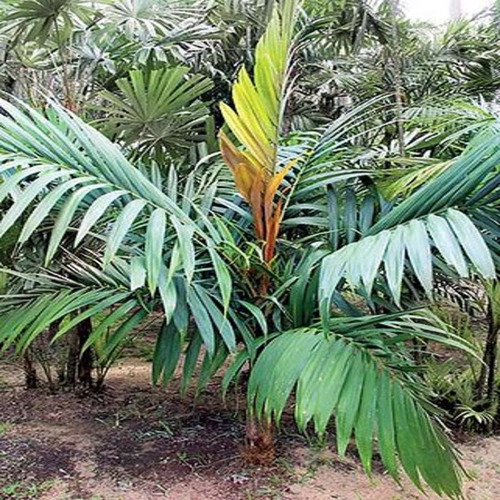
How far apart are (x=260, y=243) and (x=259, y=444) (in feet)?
2.14

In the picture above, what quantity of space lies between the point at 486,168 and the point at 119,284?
988 mm

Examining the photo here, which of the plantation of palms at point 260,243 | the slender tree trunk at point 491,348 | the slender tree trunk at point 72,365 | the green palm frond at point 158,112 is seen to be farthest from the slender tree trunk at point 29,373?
the slender tree trunk at point 491,348

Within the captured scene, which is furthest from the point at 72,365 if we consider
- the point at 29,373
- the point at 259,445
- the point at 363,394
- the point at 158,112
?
the point at 363,394

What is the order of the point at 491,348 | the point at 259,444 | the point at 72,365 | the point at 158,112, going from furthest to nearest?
the point at 72,365
the point at 158,112
the point at 491,348
the point at 259,444

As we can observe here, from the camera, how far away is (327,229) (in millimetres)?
1789

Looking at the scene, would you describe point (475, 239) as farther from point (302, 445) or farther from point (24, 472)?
point (24, 472)

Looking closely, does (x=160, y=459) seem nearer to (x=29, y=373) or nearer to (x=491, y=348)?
(x=29, y=373)

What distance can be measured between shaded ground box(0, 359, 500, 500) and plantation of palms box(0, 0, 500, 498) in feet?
0.27

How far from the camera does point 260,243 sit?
1606 mm

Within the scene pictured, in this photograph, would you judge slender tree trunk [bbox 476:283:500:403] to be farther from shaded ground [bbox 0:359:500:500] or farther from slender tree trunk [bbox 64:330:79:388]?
slender tree trunk [bbox 64:330:79:388]

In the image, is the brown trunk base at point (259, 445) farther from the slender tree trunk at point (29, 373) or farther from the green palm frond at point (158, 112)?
the green palm frond at point (158, 112)

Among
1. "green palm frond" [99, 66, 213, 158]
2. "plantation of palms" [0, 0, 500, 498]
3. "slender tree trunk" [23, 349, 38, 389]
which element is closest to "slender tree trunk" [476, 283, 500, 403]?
"plantation of palms" [0, 0, 500, 498]

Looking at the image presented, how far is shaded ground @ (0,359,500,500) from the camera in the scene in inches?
63.2

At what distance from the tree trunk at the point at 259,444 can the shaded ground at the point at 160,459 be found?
0.10 feet
